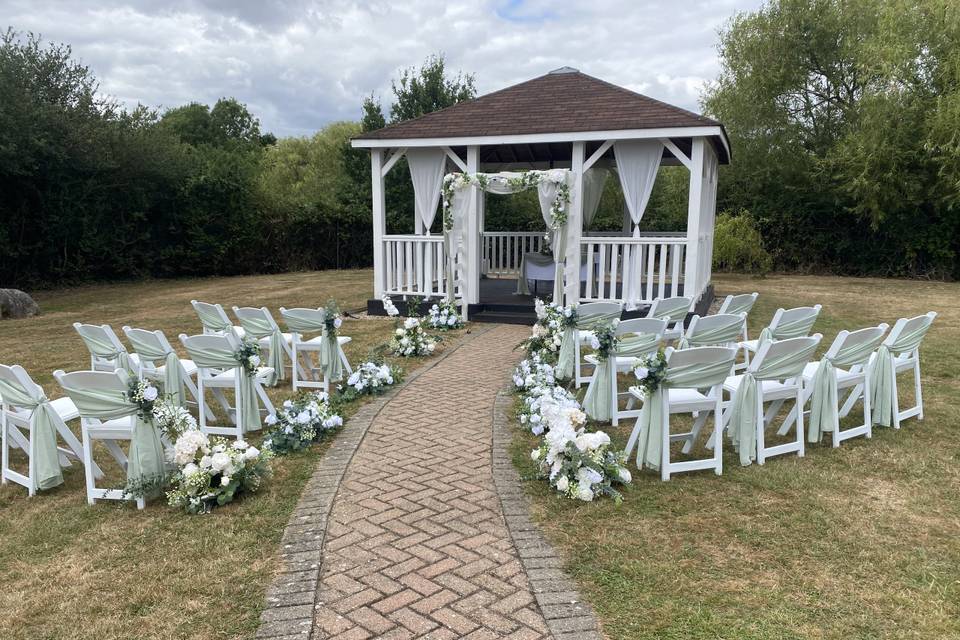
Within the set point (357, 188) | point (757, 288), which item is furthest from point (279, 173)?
point (757, 288)

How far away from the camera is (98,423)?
452 cm

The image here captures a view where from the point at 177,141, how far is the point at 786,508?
20.4 m

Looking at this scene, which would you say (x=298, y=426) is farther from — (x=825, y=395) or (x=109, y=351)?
(x=825, y=395)

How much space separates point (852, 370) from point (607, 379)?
203 cm

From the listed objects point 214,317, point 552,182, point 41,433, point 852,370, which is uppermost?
point 552,182

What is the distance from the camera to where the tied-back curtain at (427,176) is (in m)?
11.8

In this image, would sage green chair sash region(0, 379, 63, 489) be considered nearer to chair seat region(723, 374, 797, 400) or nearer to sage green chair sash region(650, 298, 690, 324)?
chair seat region(723, 374, 797, 400)

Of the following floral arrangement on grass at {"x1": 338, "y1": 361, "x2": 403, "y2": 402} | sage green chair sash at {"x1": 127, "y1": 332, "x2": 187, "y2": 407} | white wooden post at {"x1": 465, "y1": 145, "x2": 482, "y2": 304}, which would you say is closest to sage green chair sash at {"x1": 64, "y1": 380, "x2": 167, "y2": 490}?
sage green chair sash at {"x1": 127, "y1": 332, "x2": 187, "y2": 407}

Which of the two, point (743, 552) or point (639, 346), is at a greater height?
point (639, 346)

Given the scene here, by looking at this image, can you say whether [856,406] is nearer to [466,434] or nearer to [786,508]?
[786,508]

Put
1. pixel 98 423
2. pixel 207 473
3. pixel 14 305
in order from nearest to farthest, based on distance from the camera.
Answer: pixel 207 473 < pixel 98 423 < pixel 14 305

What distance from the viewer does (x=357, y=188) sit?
23.4 m

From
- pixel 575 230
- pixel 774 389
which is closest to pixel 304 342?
pixel 774 389

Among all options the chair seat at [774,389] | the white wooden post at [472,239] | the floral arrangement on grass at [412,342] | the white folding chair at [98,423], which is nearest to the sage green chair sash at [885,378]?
the chair seat at [774,389]
